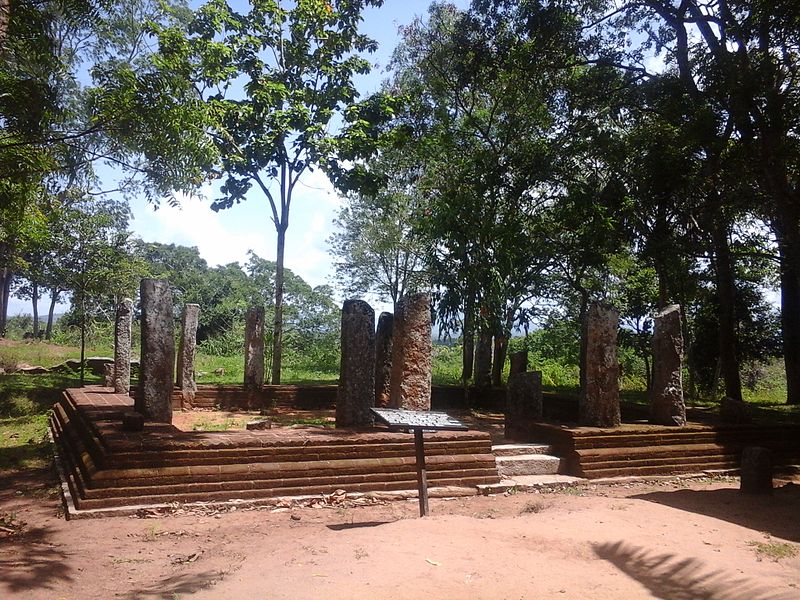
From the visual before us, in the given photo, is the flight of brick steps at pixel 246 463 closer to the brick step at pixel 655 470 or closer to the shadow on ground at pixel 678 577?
the brick step at pixel 655 470

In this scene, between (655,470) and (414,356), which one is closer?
(655,470)

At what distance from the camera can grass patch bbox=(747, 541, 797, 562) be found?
509 centimetres

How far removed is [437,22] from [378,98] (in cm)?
266

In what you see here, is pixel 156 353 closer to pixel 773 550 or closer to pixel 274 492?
pixel 274 492

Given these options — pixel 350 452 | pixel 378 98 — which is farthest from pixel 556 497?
pixel 378 98

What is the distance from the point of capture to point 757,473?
7633 millimetres

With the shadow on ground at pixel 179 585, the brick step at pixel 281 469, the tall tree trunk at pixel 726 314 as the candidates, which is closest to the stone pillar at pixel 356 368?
the brick step at pixel 281 469

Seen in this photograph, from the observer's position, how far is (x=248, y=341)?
49.6 ft

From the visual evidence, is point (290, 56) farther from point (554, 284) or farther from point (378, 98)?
point (554, 284)

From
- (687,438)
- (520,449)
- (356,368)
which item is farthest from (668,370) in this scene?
(356,368)

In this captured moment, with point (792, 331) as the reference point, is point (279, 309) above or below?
above

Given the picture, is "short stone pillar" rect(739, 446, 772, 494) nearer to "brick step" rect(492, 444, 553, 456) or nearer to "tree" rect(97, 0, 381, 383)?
"brick step" rect(492, 444, 553, 456)

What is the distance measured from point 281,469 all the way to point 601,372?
510 centimetres

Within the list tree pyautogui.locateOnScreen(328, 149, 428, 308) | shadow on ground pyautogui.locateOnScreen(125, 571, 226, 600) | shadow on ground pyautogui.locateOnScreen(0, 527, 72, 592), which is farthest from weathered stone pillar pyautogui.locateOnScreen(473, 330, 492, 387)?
shadow on ground pyautogui.locateOnScreen(125, 571, 226, 600)
